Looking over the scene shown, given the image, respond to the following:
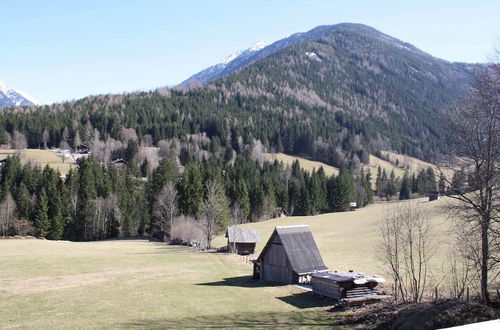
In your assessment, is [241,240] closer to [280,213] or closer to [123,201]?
[123,201]

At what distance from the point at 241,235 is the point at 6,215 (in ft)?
169

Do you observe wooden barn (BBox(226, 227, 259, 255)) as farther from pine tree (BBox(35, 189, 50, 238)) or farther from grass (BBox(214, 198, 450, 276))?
pine tree (BBox(35, 189, 50, 238))

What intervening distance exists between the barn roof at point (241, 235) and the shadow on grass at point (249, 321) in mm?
37193

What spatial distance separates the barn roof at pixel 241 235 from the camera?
66.6m

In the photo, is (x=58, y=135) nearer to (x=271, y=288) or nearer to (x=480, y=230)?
(x=271, y=288)

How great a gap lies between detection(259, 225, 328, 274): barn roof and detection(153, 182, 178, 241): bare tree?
4564 cm

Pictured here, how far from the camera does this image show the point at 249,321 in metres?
26.7

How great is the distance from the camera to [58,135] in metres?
187

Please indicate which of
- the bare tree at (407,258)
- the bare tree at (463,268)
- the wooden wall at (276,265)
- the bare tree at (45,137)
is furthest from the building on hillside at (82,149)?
the bare tree at (463,268)

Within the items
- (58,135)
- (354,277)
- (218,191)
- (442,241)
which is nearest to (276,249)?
(354,277)

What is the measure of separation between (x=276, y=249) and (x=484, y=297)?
25079 millimetres

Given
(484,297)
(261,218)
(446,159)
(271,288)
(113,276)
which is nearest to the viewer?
(484,297)

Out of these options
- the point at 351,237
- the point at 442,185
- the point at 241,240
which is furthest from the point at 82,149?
the point at 442,185

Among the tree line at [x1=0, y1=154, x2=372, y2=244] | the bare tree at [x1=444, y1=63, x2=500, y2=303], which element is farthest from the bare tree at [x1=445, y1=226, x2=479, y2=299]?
the tree line at [x1=0, y1=154, x2=372, y2=244]
